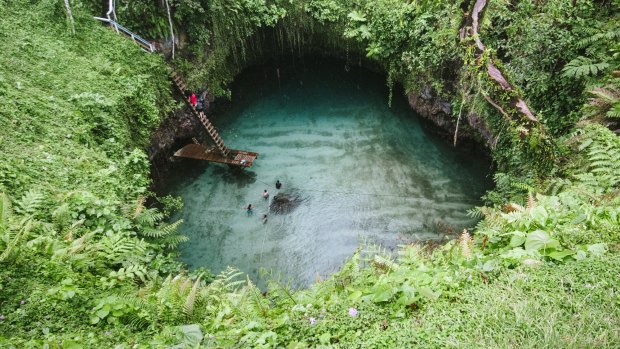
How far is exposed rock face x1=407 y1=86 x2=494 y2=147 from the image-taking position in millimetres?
12422

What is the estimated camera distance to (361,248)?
5.36m

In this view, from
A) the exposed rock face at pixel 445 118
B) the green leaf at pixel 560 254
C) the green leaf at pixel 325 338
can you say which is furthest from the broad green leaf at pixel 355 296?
the exposed rock face at pixel 445 118

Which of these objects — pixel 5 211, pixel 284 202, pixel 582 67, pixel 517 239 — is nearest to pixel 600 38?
pixel 582 67

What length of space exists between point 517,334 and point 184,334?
11.0 ft

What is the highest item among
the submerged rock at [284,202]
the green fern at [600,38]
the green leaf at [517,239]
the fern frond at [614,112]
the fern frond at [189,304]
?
the green fern at [600,38]

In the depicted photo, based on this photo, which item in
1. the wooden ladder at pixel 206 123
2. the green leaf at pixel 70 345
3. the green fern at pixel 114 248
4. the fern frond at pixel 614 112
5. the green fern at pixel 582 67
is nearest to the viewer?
the green leaf at pixel 70 345

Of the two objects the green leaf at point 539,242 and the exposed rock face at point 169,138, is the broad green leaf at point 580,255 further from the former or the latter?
the exposed rock face at point 169,138

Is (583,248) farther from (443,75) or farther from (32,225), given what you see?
(443,75)

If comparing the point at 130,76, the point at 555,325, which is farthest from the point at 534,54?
the point at 130,76

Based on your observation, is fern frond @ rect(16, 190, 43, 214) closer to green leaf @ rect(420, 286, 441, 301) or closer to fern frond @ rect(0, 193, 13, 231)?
fern frond @ rect(0, 193, 13, 231)

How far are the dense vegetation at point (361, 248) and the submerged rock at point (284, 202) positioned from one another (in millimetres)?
2688

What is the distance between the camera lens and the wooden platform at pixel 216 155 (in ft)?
39.7

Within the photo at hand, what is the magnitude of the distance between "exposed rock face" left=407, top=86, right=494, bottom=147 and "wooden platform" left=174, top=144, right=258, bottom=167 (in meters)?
7.28

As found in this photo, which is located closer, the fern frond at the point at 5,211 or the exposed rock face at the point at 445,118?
the fern frond at the point at 5,211
